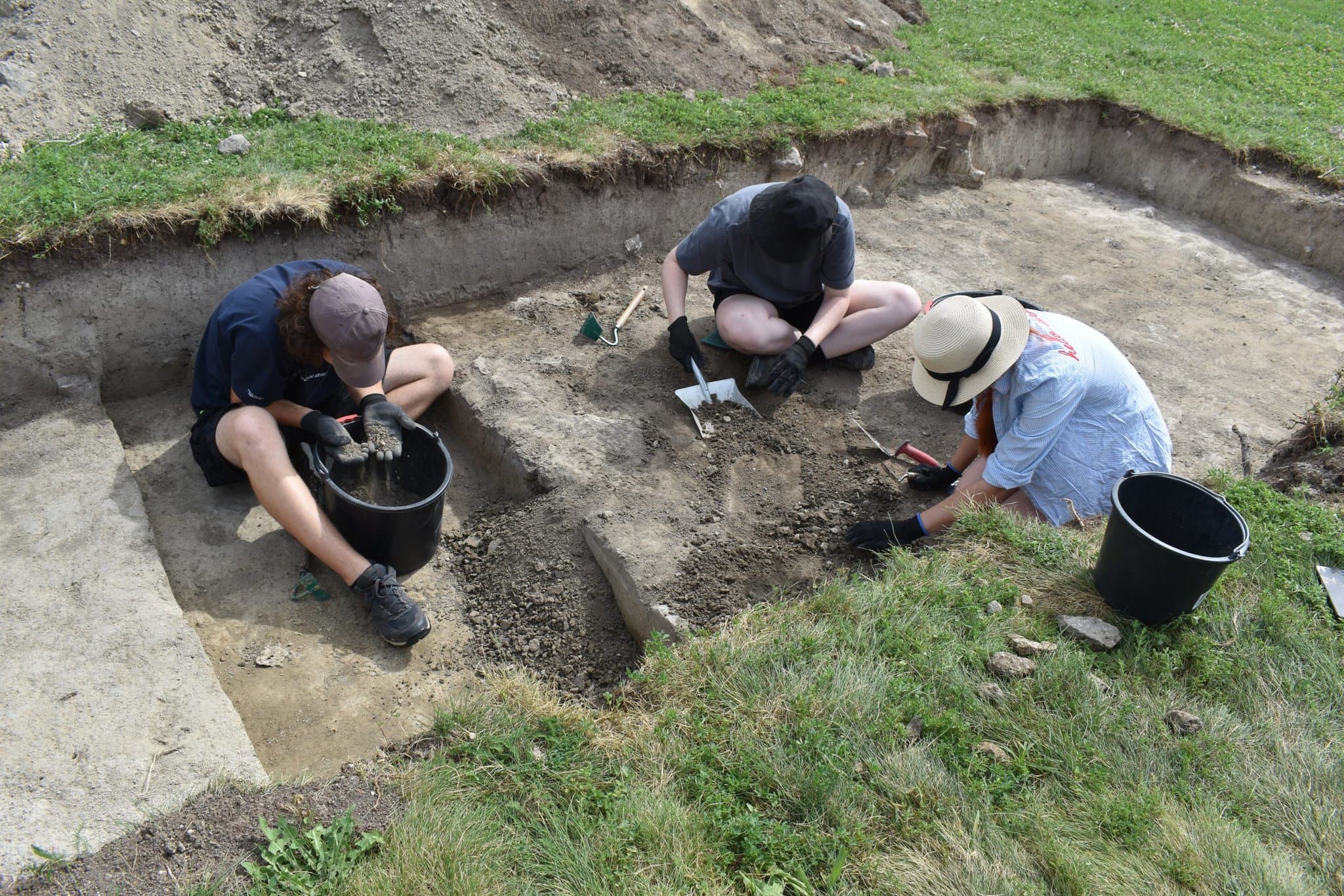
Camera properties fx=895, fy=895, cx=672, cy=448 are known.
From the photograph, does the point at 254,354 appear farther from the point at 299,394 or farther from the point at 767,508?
the point at 767,508

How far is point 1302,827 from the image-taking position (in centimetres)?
223

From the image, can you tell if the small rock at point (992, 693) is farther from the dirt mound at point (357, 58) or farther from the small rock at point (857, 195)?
the small rock at point (857, 195)

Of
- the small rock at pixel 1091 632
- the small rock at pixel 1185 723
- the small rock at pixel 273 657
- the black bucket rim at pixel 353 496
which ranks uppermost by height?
the small rock at pixel 1185 723

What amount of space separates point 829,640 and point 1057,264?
4.21 metres

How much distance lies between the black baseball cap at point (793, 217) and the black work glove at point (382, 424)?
1.71 meters

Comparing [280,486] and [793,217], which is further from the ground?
[793,217]

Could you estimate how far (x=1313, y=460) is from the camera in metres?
3.72

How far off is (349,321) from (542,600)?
1.25 metres

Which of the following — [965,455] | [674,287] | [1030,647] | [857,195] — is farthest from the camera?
[857,195]

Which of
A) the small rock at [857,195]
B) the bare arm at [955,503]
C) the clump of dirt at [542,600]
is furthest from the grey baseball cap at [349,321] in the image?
the small rock at [857,195]

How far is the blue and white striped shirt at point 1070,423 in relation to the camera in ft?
10.4

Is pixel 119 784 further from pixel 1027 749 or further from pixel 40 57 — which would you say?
pixel 40 57

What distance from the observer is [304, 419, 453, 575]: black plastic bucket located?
3.30 m

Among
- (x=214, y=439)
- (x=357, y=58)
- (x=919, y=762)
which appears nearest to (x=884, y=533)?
(x=919, y=762)
